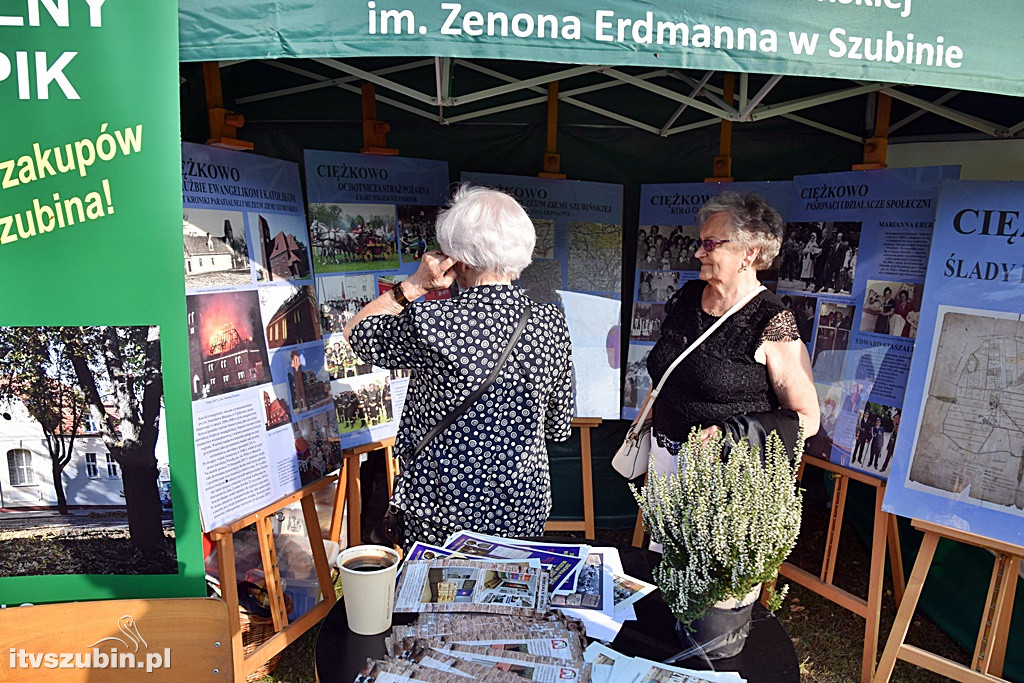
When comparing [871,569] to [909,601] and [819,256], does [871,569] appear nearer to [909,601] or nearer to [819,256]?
[909,601]

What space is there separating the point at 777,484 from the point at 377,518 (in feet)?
8.46

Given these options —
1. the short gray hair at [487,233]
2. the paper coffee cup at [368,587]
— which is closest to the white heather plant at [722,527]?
the paper coffee cup at [368,587]

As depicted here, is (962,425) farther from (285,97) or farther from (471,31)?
(285,97)

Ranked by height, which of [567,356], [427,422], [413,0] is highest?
[413,0]

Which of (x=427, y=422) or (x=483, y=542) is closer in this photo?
(x=483, y=542)

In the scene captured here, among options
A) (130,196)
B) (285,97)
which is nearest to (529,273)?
(285,97)

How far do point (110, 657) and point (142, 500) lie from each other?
1.10 feet

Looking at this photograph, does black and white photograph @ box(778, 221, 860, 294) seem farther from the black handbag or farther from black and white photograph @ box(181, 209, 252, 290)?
black and white photograph @ box(181, 209, 252, 290)

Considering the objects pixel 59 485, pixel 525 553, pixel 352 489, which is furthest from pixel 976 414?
pixel 59 485

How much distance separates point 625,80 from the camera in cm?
283

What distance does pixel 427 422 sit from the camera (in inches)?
77.2

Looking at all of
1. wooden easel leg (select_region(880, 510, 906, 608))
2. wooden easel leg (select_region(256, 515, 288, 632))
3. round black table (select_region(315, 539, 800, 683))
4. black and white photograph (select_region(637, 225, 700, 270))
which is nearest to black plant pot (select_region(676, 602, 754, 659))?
round black table (select_region(315, 539, 800, 683))

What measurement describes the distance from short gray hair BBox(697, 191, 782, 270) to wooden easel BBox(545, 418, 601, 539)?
127cm

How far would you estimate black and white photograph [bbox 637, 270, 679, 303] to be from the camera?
3.55 m
